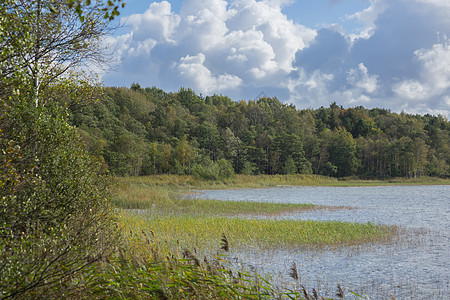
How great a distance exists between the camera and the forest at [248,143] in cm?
5909

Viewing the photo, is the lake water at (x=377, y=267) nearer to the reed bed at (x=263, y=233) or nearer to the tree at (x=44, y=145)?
the reed bed at (x=263, y=233)

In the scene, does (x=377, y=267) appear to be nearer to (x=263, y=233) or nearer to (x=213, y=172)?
(x=263, y=233)

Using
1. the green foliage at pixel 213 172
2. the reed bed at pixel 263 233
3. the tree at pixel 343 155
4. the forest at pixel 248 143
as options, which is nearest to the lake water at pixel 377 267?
the reed bed at pixel 263 233

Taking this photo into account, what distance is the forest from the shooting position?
194 feet

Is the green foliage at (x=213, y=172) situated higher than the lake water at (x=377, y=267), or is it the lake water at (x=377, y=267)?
the green foliage at (x=213, y=172)

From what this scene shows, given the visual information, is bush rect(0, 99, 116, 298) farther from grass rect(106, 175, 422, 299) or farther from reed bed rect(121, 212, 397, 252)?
reed bed rect(121, 212, 397, 252)

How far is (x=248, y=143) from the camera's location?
74.6 metres

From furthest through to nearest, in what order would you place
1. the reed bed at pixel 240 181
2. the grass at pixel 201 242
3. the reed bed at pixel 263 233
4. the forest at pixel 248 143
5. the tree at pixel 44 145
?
the forest at pixel 248 143 < the reed bed at pixel 240 181 < the reed bed at pixel 263 233 < the tree at pixel 44 145 < the grass at pixel 201 242

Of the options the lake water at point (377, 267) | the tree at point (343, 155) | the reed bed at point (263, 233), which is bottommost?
the lake water at point (377, 267)

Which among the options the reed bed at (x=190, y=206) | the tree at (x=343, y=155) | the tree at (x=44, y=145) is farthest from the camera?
the tree at (x=343, y=155)

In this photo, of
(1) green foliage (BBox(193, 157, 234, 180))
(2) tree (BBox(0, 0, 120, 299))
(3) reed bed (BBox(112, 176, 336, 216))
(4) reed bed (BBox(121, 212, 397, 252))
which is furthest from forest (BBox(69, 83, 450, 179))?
(2) tree (BBox(0, 0, 120, 299))

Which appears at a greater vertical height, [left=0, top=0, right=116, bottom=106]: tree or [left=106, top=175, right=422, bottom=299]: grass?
[left=0, top=0, right=116, bottom=106]: tree

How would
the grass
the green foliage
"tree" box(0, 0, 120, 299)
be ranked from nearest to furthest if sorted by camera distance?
the grass < "tree" box(0, 0, 120, 299) < the green foliage

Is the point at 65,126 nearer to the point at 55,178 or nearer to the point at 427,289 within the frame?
the point at 55,178
